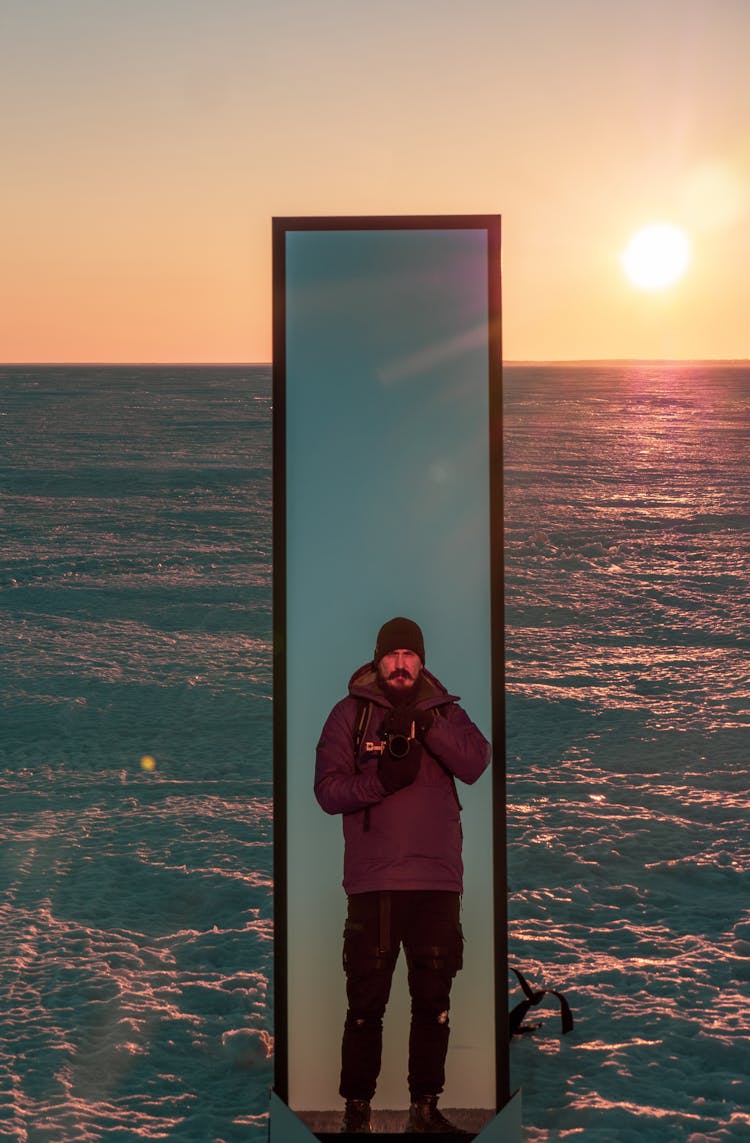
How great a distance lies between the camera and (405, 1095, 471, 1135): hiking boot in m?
3.78

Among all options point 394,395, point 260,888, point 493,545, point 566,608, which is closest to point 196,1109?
point 260,888

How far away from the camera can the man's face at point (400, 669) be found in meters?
3.87

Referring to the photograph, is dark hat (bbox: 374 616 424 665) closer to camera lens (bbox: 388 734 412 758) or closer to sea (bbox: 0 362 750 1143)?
camera lens (bbox: 388 734 412 758)

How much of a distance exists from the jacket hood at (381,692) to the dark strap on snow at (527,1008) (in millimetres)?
1513

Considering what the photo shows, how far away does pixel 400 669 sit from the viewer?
387 centimetres

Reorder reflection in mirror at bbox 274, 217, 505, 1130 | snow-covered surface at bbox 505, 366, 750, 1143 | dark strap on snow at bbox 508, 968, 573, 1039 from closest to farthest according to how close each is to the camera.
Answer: reflection in mirror at bbox 274, 217, 505, 1130
snow-covered surface at bbox 505, 366, 750, 1143
dark strap on snow at bbox 508, 968, 573, 1039

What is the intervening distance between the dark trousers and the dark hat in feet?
2.53

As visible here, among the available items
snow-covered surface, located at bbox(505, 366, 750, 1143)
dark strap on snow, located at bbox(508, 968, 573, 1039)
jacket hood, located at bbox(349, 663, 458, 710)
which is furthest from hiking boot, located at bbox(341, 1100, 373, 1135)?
jacket hood, located at bbox(349, 663, 458, 710)

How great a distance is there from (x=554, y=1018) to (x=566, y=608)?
860 cm

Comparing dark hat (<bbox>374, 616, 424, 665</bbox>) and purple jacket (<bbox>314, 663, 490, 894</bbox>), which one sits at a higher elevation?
dark hat (<bbox>374, 616, 424, 665</bbox>)

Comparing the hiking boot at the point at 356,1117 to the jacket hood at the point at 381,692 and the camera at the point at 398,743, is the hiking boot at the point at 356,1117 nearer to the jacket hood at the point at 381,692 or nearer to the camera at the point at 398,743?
the camera at the point at 398,743

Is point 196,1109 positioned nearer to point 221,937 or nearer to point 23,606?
point 221,937

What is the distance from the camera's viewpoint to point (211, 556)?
16.6 metres

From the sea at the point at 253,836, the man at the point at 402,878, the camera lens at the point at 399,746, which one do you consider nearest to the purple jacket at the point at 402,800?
Answer: the man at the point at 402,878
